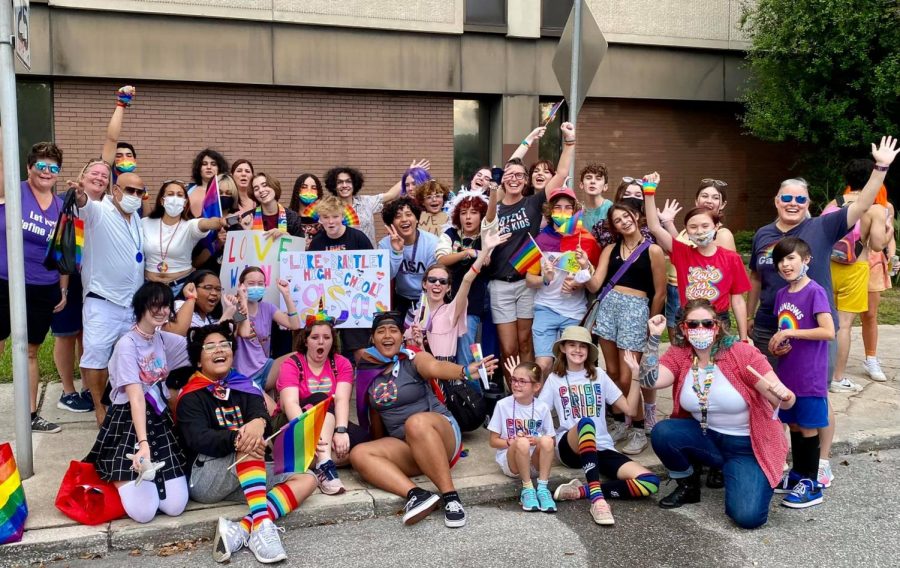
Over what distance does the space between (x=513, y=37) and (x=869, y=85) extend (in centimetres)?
613

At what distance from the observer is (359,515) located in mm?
4754

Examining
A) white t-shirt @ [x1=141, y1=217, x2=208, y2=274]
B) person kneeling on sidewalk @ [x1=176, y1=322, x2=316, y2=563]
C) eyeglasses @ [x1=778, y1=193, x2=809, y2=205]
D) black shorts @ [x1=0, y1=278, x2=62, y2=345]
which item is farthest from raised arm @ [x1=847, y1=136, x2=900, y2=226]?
black shorts @ [x1=0, y1=278, x2=62, y2=345]

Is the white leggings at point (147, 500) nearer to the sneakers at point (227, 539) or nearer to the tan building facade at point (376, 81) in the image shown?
the sneakers at point (227, 539)

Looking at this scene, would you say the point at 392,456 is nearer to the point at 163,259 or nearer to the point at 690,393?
the point at 690,393

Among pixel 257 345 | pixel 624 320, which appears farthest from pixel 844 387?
pixel 257 345

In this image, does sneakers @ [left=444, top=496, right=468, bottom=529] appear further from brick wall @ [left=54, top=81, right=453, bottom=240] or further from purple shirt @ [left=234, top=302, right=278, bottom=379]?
brick wall @ [left=54, top=81, right=453, bottom=240]

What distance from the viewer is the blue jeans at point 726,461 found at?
457cm

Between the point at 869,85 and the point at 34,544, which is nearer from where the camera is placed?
the point at 34,544

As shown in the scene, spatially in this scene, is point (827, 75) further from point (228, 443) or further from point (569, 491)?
point (228, 443)

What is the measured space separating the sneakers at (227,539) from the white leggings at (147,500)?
1.13 ft

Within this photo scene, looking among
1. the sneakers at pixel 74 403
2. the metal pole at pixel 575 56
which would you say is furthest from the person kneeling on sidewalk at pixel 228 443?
the metal pole at pixel 575 56

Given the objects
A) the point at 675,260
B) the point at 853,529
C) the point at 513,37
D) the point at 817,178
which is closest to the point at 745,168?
the point at 817,178

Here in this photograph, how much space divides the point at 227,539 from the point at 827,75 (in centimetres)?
1327

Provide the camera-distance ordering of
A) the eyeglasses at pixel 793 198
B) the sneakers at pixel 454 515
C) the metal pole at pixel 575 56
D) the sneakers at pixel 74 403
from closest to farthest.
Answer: the sneakers at pixel 454 515, the eyeglasses at pixel 793 198, the sneakers at pixel 74 403, the metal pole at pixel 575 56
